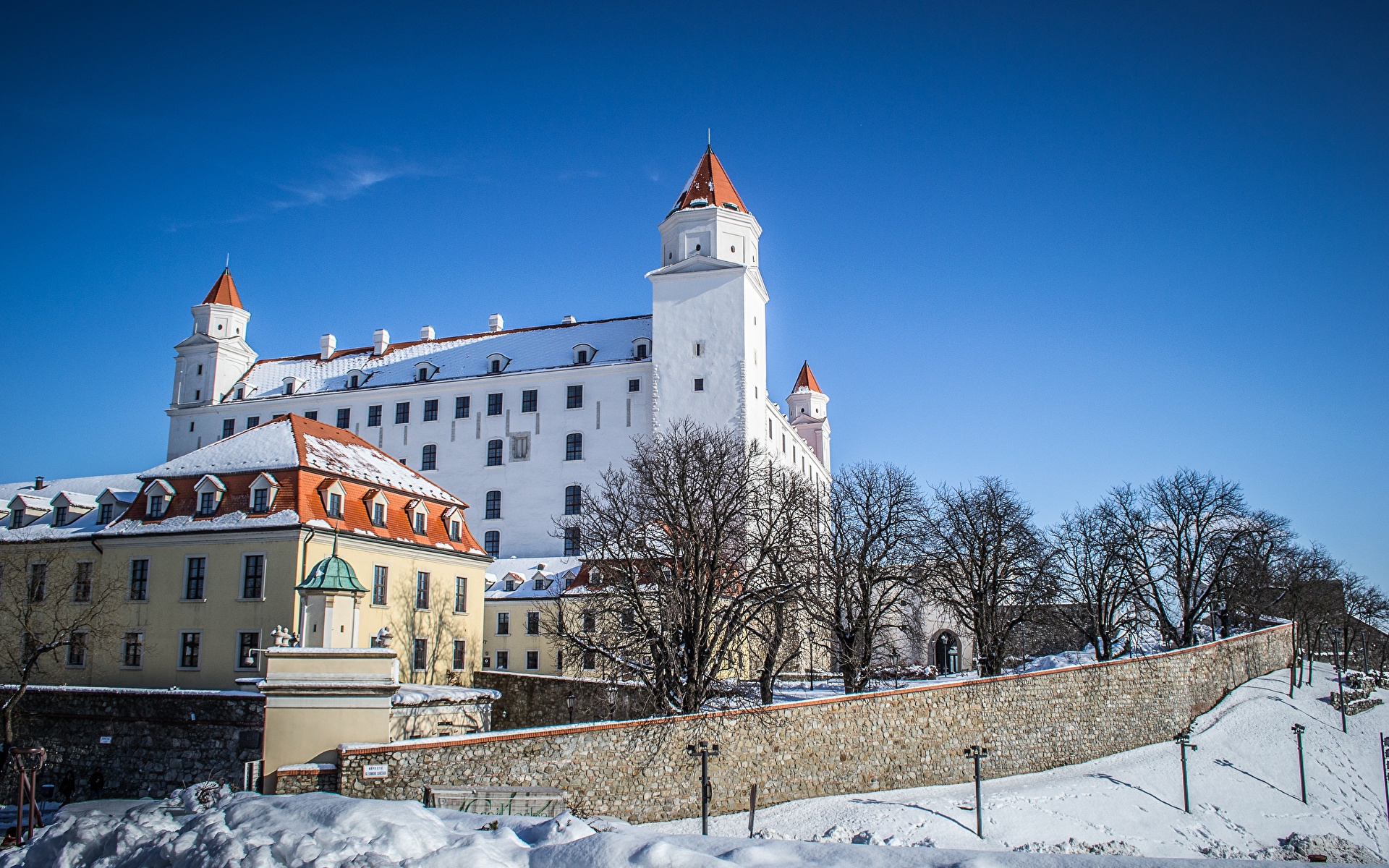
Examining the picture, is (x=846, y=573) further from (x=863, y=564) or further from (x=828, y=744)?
(x=828, y=744)

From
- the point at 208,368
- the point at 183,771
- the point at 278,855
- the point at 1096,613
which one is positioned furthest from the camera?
the point at 208,368

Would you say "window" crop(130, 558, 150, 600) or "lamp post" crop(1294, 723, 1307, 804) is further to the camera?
"lamp post" crop(1294, 723, 1307, 804)

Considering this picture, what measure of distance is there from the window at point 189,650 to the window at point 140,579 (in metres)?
1.73

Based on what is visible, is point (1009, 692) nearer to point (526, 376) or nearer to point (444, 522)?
point (444, 522)

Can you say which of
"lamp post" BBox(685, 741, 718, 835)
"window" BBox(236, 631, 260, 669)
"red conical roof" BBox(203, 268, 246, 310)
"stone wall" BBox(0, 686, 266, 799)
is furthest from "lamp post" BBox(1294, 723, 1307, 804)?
"red conical roof" BBox(203, 268, 246, 310)

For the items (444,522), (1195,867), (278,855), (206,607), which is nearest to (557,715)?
(444,522)

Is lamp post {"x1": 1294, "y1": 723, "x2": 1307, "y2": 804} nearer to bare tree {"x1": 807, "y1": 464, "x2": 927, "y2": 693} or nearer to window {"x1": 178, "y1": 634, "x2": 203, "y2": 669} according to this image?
bare tree {"x1": 807, "y1": 464, "x2": 927, "y2": 693}

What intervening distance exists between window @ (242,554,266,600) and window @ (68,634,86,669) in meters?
5.43

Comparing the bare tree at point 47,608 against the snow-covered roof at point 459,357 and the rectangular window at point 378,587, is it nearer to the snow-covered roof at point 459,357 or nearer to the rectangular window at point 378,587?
the rectangular window at point 378,587

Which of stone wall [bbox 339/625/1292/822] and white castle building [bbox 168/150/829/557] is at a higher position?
white castle building [bbox 168/150/829/557]

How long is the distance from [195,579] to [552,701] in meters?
10.5

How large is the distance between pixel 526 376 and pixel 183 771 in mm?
33457

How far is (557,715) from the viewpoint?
96.4ft

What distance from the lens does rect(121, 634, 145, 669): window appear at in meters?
26.8
